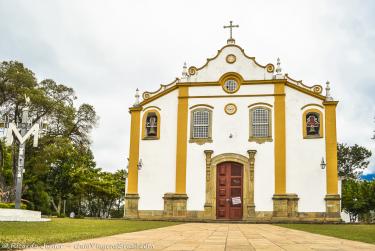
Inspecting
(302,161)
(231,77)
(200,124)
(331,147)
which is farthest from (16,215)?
(331,147)

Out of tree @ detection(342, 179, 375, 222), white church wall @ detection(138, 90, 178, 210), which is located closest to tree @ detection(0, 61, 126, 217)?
white church wall @ detection(138, 90, 178, 210)

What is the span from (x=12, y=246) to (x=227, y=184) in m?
16.4

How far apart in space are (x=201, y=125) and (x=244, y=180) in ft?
11.0

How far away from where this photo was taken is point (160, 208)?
21781 mm

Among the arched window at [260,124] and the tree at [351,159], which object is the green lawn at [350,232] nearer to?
the arched window at [260,124]

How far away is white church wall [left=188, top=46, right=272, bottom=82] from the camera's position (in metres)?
22.4

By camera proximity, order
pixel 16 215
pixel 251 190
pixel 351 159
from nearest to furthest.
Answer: pixel 16 215, pixel 251 190, pixel 351 159

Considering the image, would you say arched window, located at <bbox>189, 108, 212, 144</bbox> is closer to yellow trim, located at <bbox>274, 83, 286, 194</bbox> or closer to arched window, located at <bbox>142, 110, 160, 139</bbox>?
arched window, located at <bbox>142, 110, 160, 139</bbox>

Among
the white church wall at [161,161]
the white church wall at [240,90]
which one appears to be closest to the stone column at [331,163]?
the white church wall at [240,90]

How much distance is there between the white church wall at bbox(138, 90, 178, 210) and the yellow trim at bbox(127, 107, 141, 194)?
20cm

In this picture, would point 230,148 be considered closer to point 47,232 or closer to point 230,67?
point 230,67

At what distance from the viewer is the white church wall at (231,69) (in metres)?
22.4

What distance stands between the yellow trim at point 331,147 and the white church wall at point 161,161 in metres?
7.03

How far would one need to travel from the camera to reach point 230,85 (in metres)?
22.6
